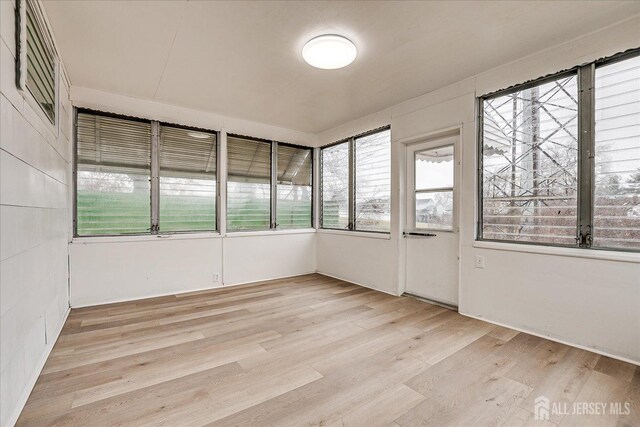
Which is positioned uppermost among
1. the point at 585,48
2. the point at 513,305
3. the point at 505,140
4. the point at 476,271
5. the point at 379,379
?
the point at 585,48

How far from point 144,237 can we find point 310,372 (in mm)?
2972

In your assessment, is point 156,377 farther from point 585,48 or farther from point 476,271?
point 585,48

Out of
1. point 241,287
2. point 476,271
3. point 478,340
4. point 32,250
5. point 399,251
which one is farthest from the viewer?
point 241,287

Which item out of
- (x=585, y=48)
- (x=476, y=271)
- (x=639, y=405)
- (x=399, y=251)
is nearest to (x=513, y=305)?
(x=476, y=271)

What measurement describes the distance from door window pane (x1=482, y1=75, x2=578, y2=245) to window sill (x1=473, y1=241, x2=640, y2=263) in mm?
90

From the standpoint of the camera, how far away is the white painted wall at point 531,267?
7.56 ft

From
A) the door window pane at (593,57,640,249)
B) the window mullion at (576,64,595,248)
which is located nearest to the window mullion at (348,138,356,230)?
the window mullion at (576,64,595,248)

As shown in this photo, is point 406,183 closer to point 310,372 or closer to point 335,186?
point 335,186

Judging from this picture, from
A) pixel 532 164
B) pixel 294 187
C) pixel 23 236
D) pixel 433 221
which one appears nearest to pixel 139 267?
pixel 23 236

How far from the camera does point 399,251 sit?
159 inches

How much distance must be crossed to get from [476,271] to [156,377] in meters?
3.14

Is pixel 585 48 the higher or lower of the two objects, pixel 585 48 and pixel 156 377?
the higher

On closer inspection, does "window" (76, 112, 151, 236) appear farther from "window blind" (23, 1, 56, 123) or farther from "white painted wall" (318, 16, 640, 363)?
"white painted wall" (318, 16, 640, 363)

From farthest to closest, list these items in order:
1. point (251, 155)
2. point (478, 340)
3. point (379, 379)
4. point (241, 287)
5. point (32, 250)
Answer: point (251, 155), point (241, 287), point (478, 340), point (379, 379), point (32, 250)
